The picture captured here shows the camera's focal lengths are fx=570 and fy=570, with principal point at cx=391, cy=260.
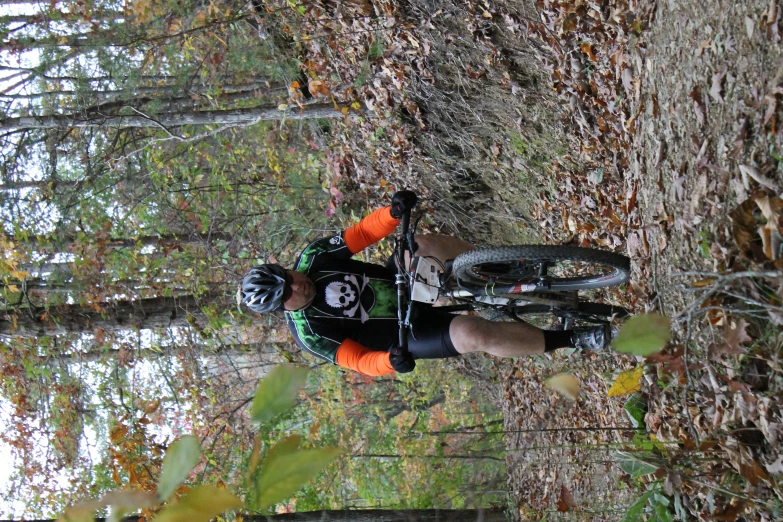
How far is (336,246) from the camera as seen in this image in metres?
4.99

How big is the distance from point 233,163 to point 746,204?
31.6ft

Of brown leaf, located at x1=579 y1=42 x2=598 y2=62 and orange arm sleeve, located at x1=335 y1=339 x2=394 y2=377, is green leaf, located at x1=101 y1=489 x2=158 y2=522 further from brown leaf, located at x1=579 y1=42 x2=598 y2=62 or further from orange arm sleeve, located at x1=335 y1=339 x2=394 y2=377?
brown leaf, located at x1=579 y1=42 x2=598 y2=62

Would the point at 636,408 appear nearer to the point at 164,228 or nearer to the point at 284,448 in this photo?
the point at 284,448

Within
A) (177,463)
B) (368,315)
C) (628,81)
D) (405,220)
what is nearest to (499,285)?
(405,220)

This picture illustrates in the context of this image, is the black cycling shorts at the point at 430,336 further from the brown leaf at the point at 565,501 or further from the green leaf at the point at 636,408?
the brown leaf at the point at 565,501

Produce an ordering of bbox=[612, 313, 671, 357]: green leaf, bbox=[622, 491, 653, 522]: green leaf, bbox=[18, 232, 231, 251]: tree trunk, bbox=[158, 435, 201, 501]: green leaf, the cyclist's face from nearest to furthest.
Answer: bbox=[158, 435, 201, 501]: green leaf → bbox=[612, 313, 671, 357]: green leaf → bbox=[622, 491, 653, 522]: green leaf → the cyclist's face → bbox=[18, 232, 231, 251]: tree trunk

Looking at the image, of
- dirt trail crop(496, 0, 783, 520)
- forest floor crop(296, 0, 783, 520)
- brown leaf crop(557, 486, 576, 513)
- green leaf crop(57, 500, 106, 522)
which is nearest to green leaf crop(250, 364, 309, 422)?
green leaf crop(57, 500, 106, 522)

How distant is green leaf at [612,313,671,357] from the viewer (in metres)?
2.03

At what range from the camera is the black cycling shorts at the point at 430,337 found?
182 inches

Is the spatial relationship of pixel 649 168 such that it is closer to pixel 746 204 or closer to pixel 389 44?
pixel 746 204

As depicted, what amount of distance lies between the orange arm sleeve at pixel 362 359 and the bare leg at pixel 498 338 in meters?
0.59

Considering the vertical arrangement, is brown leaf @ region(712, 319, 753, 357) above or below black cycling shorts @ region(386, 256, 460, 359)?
below

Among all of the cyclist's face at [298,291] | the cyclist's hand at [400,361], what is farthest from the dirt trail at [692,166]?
the cyclist's face at [298,291]

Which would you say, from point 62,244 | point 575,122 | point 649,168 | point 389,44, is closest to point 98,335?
point 62,244
